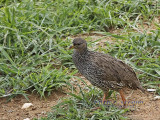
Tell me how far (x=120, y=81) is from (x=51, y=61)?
5.71 ft

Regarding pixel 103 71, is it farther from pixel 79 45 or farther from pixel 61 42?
pixel 61 42

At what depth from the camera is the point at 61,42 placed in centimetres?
682

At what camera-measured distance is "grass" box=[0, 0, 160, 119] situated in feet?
19.0

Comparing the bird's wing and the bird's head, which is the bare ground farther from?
the bird's head

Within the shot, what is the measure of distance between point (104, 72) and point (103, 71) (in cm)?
2

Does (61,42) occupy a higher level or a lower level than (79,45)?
lower

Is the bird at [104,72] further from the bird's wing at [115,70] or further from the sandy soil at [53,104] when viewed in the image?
the sandy soil at [53,104]

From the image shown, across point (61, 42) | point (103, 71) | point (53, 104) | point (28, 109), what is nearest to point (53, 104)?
point (53, 104)

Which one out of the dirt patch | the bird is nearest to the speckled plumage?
the bird

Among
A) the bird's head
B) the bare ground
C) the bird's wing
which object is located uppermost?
the bird's head

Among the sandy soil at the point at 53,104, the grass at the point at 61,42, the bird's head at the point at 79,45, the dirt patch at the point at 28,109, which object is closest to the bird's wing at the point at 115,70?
the bird's head at the point at 79,45

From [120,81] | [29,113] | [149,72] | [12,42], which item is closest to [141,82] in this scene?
[149,72]

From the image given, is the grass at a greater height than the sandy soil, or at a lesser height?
greater

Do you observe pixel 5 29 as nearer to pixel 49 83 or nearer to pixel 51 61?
pixel 51 61
